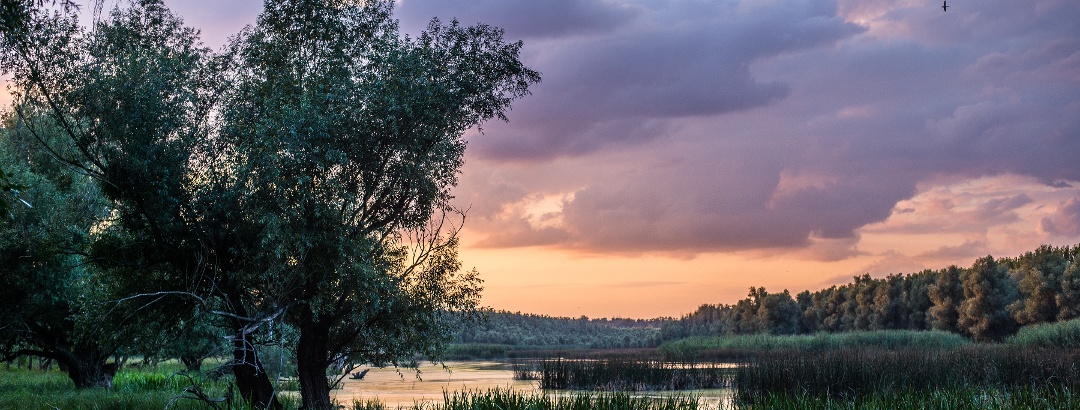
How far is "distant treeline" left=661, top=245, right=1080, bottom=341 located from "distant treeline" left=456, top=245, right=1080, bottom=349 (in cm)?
8

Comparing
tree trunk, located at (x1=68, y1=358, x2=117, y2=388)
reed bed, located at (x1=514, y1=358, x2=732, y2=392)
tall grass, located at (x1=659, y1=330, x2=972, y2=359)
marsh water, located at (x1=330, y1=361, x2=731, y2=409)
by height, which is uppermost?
tall grass, located at (x1=659, y1=330, x2=972, y2=359)

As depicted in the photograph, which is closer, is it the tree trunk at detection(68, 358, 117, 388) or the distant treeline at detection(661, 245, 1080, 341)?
the tree trunk at detection(68, 358, 117, 388)

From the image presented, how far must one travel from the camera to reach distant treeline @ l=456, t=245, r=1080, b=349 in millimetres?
73375

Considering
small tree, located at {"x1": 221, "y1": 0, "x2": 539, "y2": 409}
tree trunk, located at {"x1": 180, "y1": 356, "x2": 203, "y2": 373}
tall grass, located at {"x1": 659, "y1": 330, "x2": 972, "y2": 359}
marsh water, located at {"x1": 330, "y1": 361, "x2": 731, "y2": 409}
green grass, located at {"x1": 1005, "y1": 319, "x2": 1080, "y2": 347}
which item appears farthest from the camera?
tall grass, located at {"x1": 659, "y1": 330, "x2": 972, "y2": 359}

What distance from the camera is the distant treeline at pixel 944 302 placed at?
73188mm

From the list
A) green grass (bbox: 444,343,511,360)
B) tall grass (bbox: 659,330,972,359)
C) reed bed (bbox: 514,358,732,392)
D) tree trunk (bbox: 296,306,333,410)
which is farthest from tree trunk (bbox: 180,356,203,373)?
green grass (bbox: 444,343,511,360)

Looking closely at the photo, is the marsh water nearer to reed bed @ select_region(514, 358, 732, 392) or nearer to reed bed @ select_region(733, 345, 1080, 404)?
reed bed @ select_region(514, 358, 732, 392)

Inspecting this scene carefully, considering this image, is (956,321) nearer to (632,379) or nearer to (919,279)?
(919,279)

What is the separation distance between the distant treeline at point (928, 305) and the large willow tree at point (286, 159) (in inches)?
1950

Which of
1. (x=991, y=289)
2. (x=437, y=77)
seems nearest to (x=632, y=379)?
(x=437, y=77)

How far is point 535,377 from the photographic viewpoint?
39.6 m

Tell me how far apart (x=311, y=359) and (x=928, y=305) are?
89.6m

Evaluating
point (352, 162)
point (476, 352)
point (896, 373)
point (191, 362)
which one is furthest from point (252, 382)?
point (476, 352)

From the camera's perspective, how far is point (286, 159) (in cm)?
1783
